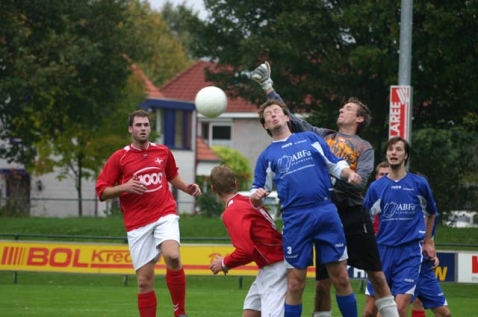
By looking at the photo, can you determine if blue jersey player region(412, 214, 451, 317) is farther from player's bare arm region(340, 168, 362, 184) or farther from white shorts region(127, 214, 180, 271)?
white shorts region(127, 214, 180, 271)

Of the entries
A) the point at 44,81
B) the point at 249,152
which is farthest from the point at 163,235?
the point at 249,152

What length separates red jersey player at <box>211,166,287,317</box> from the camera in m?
9.64

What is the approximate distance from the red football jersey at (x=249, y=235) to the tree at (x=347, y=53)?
14578 mm

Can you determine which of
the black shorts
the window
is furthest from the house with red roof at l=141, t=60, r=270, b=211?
the black shorts

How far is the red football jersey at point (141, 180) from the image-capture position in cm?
1155

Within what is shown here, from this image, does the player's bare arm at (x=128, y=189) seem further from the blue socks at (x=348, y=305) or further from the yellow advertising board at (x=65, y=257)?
the yellow advertising board at (x=65, y=257)

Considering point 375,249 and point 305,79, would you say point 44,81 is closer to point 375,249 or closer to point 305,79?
point 305,79

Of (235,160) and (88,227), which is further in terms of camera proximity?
(235,160)

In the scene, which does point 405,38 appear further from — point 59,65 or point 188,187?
point 59,65

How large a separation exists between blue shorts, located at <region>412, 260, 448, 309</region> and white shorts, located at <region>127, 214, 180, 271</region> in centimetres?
262

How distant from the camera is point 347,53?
A: 1219 inches

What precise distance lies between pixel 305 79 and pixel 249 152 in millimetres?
32838

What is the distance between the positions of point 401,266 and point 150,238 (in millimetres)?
2651

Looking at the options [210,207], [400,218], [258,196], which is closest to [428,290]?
[400,218]
